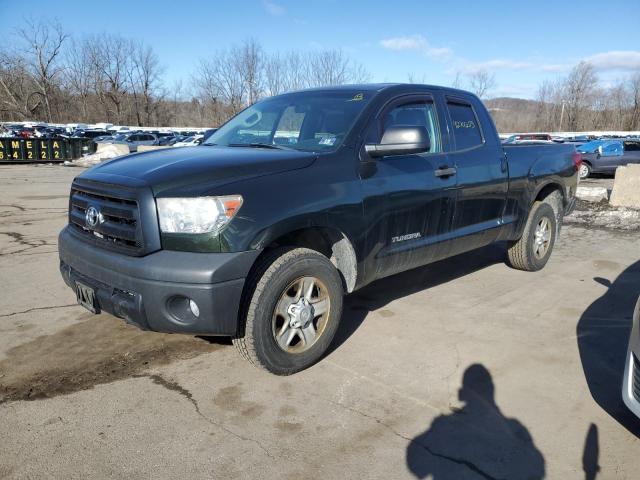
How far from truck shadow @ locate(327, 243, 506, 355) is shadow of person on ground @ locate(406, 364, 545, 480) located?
45.3 inches

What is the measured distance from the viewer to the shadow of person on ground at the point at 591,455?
2475 mm

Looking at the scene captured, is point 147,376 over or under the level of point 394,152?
under

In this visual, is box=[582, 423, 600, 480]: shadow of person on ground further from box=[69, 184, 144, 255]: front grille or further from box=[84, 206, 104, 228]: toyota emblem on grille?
box=[84, 206, 104, 228]: toyota emblem on grille

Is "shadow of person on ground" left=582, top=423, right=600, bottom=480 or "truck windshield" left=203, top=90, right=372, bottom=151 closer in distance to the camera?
"shadow of person on ground" left=582, top=423, right=600, bottom=480

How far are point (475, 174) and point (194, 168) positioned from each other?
2.68 m

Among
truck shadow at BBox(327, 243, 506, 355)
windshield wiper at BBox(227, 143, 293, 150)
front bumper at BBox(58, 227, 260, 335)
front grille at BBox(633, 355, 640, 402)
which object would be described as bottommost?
truck shadow at BBox(327, 243, 506, 355)

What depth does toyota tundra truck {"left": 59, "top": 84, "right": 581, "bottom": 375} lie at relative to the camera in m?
2.89

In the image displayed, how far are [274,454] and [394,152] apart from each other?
214 centimetres

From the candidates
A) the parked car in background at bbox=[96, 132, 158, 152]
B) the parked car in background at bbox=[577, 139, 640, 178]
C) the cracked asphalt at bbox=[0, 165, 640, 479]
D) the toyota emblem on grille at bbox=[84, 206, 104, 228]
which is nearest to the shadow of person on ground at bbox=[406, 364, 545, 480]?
the cracked asphalt at bbox=[0, 165, 640, 479]

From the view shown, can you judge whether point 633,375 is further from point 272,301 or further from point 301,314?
point 272,301

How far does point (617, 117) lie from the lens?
206ft

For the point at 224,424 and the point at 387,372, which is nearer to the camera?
the point at 224,424

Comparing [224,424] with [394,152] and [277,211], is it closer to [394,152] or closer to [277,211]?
[277,211]

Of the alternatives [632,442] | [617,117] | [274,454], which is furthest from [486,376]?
[617,117]
